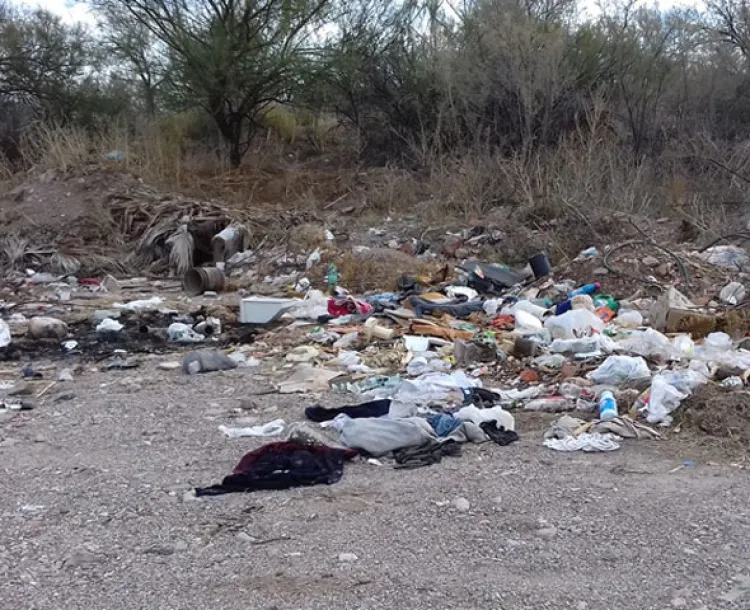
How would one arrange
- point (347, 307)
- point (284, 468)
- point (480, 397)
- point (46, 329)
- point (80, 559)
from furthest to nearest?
1. point (347, 307)
2. point (46, 329)
3. point (480, 397)
4. point (284, 468)
5. point (80, 559)

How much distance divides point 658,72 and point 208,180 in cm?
933

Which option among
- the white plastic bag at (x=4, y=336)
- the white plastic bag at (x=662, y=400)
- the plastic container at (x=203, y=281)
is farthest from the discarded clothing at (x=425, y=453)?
the plastic container at (x=203, y=281)

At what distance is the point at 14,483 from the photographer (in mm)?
4078

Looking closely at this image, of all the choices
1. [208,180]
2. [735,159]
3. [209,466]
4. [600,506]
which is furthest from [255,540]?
[208,180]

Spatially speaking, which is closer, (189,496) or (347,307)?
(189,496)

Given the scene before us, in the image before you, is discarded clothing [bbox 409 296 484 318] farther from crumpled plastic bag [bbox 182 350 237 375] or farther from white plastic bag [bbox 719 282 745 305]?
white plastic bag [bbox 719 282 745 305]

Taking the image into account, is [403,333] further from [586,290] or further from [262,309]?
[586,290]

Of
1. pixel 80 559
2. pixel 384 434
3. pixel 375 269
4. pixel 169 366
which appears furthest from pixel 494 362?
pixel 375 269

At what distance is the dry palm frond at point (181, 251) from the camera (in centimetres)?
1264

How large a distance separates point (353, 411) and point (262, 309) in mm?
3951

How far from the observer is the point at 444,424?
4.59 meters

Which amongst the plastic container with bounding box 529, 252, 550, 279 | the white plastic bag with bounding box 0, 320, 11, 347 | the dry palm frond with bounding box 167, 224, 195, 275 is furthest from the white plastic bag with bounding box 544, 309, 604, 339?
the dry palm frond with bounding box 167, 224, 195, 275

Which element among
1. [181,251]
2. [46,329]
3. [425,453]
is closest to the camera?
[425,453]

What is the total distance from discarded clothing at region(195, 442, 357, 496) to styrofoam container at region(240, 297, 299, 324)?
175 inches
